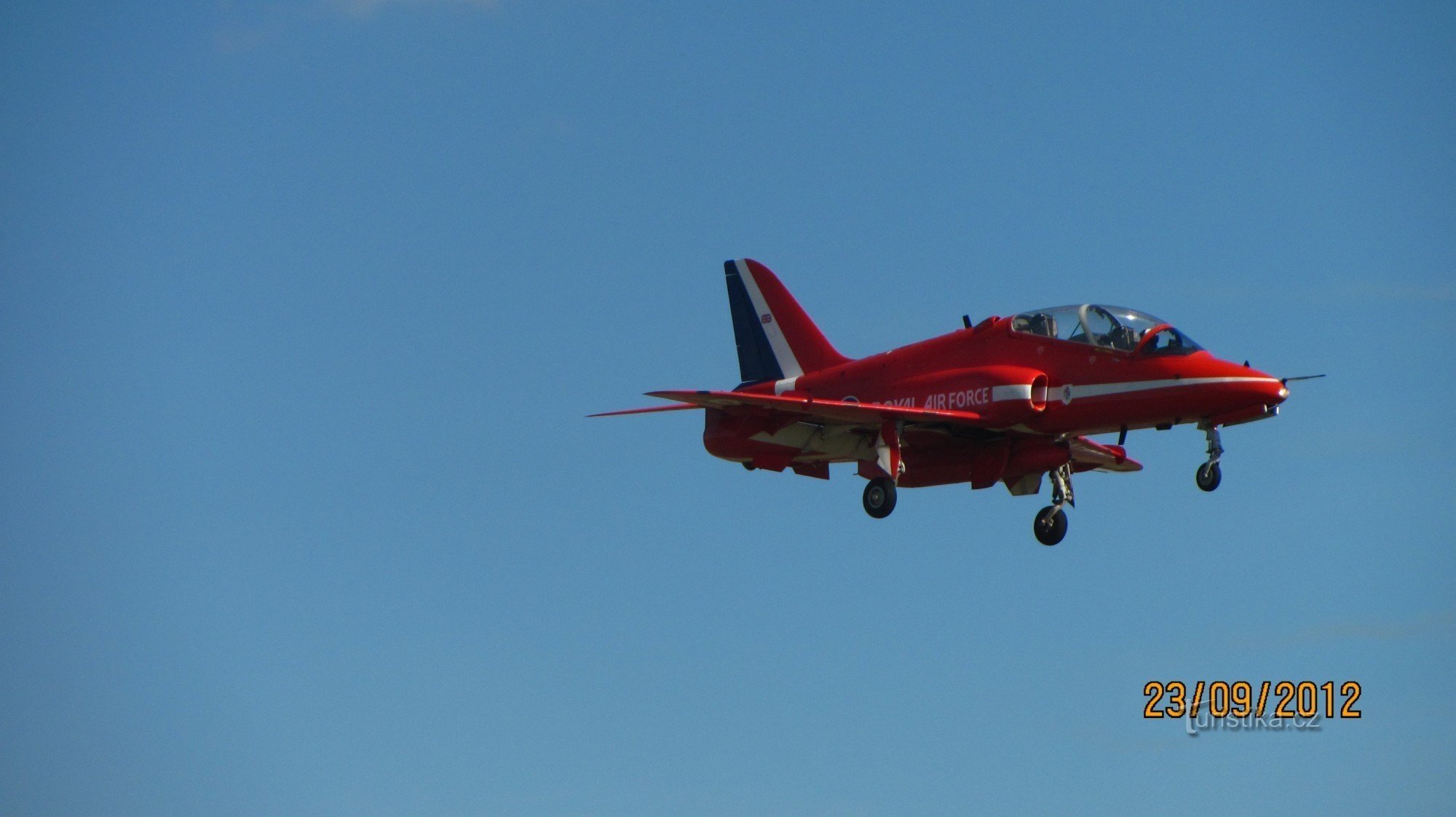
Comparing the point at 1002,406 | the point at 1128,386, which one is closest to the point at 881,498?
the point at 1002,406

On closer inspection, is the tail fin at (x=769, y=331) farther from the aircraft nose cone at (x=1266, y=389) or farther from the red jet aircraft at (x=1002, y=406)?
the aircraft nose cone at (x=1266, y=389)

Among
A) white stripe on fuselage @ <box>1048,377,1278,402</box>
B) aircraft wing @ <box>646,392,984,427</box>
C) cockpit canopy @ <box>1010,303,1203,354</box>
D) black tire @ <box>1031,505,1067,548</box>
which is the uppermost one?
cockpit canopy @ <box>1010,303,1203,354</box>

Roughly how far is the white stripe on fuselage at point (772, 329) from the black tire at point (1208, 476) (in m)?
11.3

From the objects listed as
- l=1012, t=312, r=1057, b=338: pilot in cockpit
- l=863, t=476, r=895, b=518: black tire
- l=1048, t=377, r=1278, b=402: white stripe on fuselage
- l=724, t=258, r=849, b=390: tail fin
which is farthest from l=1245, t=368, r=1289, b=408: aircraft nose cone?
l=724, t=258, r=849, b=390: tail fin

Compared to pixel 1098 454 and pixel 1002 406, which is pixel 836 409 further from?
pixel 1098 454

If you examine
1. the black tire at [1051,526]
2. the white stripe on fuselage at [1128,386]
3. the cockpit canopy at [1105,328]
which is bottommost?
the black tire at [1051,526]

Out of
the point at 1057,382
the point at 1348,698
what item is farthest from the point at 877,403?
the point at 1348,698

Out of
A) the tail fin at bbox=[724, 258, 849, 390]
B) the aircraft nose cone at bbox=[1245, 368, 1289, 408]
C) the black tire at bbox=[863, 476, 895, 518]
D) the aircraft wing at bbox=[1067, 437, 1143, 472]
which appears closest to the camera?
the aircraft nose cone at bbox=[1245, 368, 1289, 408]

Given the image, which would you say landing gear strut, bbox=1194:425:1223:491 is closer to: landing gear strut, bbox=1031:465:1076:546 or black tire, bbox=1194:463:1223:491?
black tire, bbox=1194:463:1223:491

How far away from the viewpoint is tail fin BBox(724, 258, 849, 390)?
46156 millimetres

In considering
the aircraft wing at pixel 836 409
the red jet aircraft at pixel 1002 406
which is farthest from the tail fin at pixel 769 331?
the aircraft wing at pixel 836 409

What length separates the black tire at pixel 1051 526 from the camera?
41.8m

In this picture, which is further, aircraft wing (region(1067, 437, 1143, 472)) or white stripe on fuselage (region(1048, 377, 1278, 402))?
aircraft wing (region(1067, 437, 1143, 472))

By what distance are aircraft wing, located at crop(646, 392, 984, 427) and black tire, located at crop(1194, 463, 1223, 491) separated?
4644 millimetres
